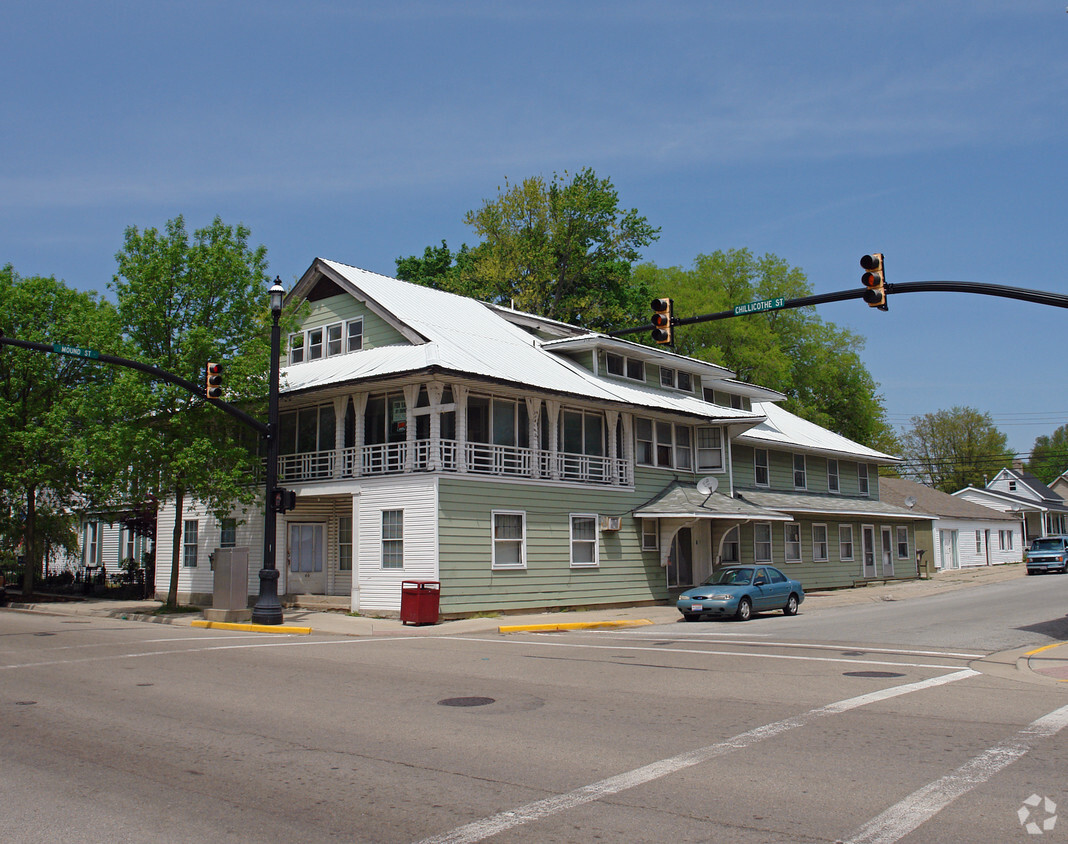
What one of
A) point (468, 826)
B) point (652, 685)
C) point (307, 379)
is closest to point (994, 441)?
point (307, 379)

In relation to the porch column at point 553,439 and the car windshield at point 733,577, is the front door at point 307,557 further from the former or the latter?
the car windshield at point 733,577

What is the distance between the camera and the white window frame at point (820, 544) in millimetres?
40500

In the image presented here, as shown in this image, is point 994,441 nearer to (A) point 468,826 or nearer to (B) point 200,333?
(B) point 200,333

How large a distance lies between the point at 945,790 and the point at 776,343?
179ft

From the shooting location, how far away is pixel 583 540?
92.9 feet

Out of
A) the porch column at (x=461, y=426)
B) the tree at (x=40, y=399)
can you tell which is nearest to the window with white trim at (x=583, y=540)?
the porch column at (x=461, y=426)

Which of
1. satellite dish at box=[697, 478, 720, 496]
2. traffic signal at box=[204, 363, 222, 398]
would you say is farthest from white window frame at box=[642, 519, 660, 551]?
traffic signal at box=[204, 363, 222, 398]

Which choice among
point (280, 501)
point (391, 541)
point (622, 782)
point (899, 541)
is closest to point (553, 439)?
point (391, 541)

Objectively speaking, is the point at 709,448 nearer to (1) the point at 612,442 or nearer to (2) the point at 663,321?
(1) the point at 612,442

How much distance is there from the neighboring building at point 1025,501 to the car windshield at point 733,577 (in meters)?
51.9

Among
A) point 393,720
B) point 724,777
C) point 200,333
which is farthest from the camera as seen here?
point 200,333

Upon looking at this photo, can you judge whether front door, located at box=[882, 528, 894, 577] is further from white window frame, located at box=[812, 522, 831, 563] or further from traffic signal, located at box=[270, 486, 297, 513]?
traffic signal, located at box=[270, 486, 297, 513]

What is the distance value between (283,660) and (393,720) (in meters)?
6.33

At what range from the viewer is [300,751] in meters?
8.23
